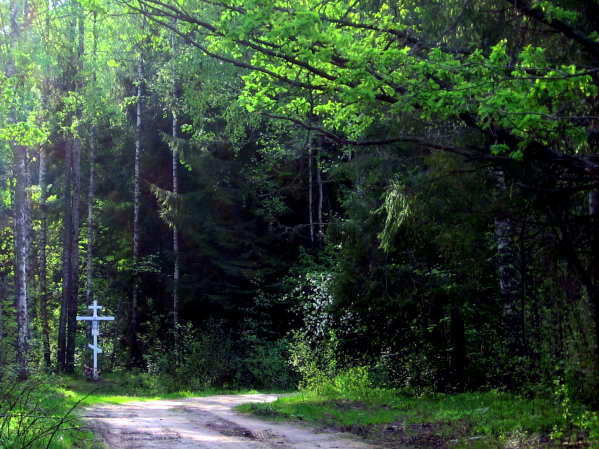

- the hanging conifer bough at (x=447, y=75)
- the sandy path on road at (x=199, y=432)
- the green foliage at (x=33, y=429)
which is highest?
the hanging conifer bough at (x=447, y=75)

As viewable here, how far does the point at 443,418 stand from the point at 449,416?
4.2 inches

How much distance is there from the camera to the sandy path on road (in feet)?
31.6

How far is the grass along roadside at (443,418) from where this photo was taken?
8.88 m

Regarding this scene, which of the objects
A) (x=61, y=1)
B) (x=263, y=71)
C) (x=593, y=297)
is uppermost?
(x=61, y=1)

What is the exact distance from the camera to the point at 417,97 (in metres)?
7.97

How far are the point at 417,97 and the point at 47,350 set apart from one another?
31469 millimetres

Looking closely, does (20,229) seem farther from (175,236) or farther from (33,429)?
(33,429)

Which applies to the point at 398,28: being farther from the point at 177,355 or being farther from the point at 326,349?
the point at 177,355

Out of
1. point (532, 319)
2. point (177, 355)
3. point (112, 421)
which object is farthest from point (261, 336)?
point (532, 319)

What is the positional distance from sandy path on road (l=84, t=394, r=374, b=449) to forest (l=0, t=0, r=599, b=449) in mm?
772

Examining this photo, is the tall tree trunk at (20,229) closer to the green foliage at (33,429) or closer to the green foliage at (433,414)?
the green foliage at (433,414)

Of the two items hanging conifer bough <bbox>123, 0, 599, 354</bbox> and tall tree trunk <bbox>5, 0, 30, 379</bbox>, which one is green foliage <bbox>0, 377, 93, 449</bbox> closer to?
hanging conifer bough <bbox>123, 0, 599, 354</bbox>

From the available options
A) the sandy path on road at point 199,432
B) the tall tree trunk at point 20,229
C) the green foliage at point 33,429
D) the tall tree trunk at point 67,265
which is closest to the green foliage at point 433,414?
the sandy path on road at point 199,432

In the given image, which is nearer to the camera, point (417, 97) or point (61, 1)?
point (417, 97)
